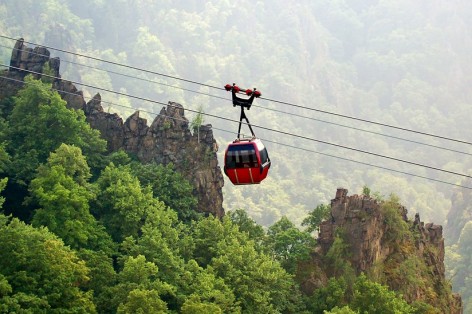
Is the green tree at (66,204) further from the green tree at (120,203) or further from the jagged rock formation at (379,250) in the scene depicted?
the jagged rock formation at (379,250)

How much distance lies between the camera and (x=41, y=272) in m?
57.6

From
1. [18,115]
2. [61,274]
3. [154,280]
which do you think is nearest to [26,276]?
[61,274]

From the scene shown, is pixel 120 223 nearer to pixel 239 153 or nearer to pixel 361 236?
pixel 361 236

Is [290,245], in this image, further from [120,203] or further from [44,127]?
[44,127]

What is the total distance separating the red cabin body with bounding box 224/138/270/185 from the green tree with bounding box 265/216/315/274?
123ft

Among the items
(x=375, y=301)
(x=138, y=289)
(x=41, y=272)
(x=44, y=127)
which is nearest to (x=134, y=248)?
(x=138, y=289)

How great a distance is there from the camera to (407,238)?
86.1m

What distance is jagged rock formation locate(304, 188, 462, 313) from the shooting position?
267 feet

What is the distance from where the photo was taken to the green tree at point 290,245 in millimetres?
82125

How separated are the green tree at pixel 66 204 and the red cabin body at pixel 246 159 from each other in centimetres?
2616

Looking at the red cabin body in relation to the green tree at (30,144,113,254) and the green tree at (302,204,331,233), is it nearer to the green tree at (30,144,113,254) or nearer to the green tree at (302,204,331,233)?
the green tree at (30,144,113,254)

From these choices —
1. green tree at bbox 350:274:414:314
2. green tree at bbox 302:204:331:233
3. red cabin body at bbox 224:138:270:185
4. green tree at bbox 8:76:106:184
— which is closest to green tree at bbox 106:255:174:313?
red cabin body at bbox 224:138:270:185

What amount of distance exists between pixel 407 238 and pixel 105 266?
3433 centimetres

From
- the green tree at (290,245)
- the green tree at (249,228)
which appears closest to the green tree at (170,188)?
the green tree at (249,228)
